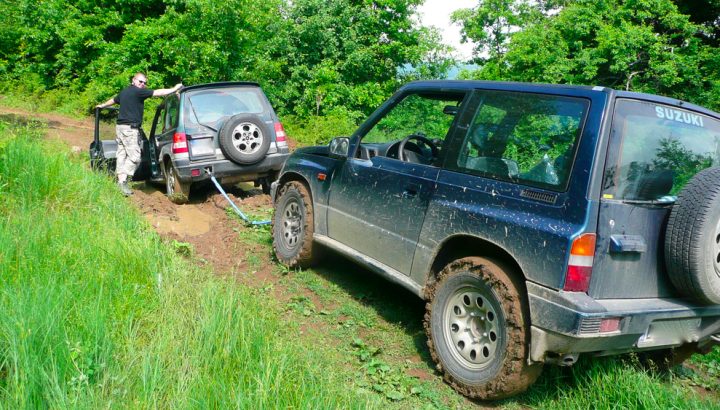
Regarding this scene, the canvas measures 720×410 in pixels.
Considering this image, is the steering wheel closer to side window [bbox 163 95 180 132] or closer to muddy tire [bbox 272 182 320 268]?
muddy tire [bbox 272 182 320 268]

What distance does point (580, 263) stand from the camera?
2.94 metres

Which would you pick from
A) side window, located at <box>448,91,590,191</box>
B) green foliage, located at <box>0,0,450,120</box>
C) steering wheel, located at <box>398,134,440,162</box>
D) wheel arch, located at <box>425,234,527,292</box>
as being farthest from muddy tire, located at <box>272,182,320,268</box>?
green foliage, located at <box>0,0,450,120</box>

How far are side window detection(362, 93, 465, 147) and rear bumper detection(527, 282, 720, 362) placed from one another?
5.54ft

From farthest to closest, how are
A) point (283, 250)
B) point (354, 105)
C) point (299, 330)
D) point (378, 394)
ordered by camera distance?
point (354, 105) < point (283, 250) < point (299, 330) < point (378, 394)

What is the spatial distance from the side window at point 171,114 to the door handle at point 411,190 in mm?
5331

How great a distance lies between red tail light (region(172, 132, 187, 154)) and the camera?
8156mm

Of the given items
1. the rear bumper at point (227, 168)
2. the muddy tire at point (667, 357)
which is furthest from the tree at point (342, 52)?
the muddy tire at point (667, 357)

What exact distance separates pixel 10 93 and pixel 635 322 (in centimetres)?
2517

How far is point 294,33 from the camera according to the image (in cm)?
1998

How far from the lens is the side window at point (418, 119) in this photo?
4.31 metres

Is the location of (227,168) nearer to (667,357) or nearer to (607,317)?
(667,357)

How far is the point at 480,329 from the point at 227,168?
223 inches

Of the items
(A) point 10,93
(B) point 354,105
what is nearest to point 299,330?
(B) point 354,105

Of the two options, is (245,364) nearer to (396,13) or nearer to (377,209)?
(377,209)
